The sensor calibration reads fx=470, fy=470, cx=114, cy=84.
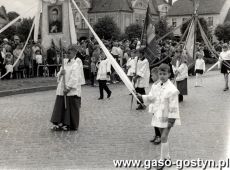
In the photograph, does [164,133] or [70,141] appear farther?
[70,141]

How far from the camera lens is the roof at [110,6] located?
78438mm

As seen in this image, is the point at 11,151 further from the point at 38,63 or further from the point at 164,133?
the point at 38,63

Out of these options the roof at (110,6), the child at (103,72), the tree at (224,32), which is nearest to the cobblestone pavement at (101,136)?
the child at (103,72)

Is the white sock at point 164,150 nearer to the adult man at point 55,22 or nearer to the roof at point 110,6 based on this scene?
the adult man at point 55,22

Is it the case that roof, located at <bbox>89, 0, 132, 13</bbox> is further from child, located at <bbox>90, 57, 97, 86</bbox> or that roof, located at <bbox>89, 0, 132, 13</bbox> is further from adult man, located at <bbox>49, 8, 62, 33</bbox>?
adult man, located at <bbox>49, 8, 62, 33</bbox>

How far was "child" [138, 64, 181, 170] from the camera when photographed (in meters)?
6.70

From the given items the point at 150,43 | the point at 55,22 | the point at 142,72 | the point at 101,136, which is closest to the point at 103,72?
the point at 142,72

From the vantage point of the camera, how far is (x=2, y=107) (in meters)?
12.8

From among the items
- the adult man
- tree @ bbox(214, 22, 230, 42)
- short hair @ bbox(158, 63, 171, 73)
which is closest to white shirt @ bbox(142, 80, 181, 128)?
short hair @ bbox(158, 63, 171, 73)

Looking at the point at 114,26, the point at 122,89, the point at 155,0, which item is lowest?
A: the point at 122,89

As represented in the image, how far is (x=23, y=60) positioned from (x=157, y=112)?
13.9 metres

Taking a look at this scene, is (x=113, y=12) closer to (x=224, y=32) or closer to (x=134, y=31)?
(x=134, y=31)

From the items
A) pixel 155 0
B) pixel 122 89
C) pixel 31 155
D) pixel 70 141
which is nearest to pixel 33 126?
pixel 70 141

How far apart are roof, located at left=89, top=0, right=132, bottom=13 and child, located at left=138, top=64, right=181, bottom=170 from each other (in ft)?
236
